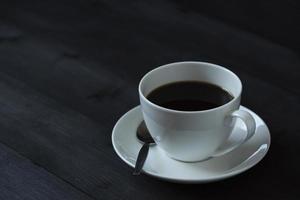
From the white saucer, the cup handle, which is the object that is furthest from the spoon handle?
the cup handle

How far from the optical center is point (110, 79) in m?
0.93

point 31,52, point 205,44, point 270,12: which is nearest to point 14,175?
point 31,52

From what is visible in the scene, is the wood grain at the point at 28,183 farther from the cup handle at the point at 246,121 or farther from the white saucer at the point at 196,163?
the cup handle at the point at 246,121

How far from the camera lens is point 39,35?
3.49 feet

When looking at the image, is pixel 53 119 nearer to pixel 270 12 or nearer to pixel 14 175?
pixel 14 175

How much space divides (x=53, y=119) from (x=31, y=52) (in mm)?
223

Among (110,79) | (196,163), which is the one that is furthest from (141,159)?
(110,79)

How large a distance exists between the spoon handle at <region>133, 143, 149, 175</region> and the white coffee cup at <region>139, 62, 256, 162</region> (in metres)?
0.02

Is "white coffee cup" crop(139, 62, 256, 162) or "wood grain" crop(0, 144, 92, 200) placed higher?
"white coffee cup" crop(139, 62, 256, 162)

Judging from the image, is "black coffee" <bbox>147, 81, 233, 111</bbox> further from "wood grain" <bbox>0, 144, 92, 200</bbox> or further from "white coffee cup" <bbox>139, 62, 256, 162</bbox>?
"wood grain" <bbox>0, 144, 92, 200</bbox>

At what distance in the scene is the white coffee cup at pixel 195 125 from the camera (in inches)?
26.3

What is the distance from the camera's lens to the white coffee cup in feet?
2.19

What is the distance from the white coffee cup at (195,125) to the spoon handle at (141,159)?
23 millimetres

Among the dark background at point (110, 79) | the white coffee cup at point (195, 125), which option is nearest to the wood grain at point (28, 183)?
the dark background at point (110, 79)
